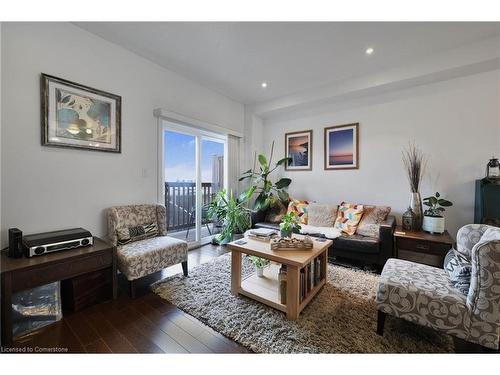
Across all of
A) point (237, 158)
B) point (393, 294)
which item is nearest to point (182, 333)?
point (393, 294)

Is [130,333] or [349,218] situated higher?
[349,218]

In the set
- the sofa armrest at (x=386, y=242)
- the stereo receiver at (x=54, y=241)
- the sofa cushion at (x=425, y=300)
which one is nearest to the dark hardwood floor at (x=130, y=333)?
the stereo receiver at (x=54, y=241)

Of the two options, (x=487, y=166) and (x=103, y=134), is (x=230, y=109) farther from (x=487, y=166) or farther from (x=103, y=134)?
(x=487, y=166)

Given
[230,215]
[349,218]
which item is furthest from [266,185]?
[349,218]

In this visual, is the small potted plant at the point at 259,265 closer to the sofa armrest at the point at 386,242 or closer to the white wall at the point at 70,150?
the sofa armrest at the point at 386,242

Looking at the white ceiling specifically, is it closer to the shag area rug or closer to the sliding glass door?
the sliding glass door

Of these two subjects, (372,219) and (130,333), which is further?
(372,219)

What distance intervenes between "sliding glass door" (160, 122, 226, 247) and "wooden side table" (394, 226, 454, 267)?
291cm

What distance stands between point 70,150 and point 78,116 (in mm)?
368

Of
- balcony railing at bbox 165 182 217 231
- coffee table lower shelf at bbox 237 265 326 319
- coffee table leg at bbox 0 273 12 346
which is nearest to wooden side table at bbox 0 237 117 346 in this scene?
coffee table leg at bbox 0 273 12 346

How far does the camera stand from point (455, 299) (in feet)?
4.14

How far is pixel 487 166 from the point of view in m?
2.43

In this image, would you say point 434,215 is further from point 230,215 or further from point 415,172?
point 230,215

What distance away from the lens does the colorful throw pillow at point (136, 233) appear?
2281 mm
